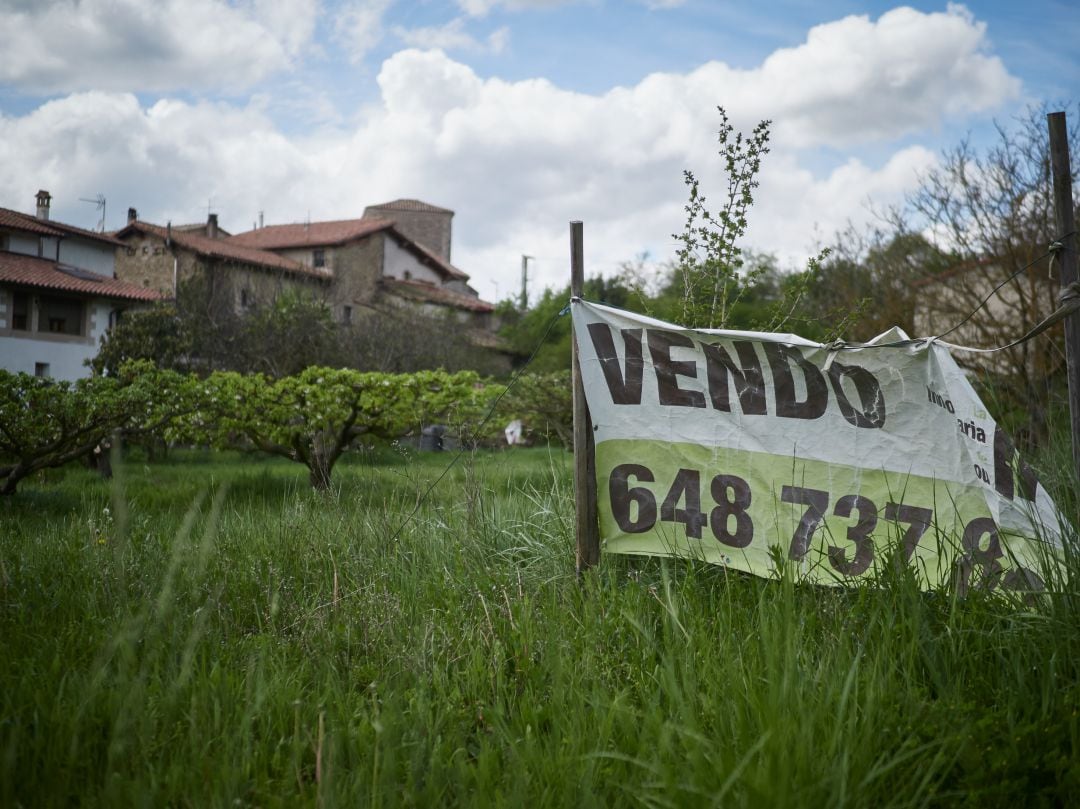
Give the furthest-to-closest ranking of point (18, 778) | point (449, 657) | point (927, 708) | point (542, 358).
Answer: point (542, 358) → point (449, 657) → point (927, 708) → point (18, 778)

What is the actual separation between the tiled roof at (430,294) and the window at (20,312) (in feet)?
50.0

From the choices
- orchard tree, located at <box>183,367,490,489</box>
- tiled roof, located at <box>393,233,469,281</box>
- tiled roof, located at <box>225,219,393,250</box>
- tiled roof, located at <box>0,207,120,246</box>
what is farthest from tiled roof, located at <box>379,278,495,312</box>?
orchard tree, located at <box>183,367,490,489</box>

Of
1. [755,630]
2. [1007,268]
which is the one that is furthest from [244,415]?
[1007,268]

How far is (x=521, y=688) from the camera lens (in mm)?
3312

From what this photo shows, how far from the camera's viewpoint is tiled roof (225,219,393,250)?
153 ft

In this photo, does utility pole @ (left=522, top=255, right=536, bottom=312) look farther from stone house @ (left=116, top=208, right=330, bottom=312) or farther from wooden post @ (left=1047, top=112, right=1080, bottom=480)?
wooden post @ (left=1047, top=112, right=1080, bottom=480)

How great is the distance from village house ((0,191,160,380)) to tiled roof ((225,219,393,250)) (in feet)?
35.0

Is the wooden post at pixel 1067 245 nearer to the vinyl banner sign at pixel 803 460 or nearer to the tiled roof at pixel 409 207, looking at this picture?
the vinyl banner sign at pixel 803 460

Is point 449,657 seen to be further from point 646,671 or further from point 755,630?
point 755,630

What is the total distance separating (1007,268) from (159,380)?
449 inches

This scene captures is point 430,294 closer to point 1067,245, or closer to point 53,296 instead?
point 53,296

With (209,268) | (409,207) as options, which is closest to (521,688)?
(209,268)

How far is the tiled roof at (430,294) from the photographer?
43.4m

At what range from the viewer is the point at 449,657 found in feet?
11.5
